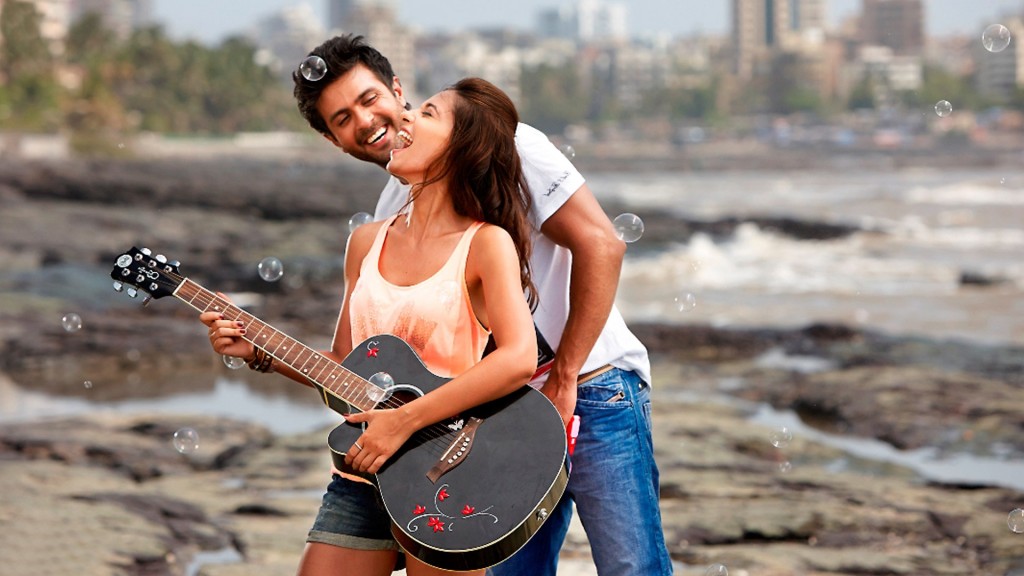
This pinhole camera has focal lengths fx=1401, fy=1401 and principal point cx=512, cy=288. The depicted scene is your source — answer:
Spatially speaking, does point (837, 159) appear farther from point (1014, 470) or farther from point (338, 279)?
point (1014, 470)

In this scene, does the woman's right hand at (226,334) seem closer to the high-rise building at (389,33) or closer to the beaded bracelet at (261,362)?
the beaded bracelet at (261,362)

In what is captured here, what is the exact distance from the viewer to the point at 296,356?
282cm

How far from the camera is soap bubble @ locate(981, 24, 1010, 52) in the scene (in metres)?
7.25

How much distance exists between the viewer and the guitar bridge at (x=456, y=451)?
2.67 meters

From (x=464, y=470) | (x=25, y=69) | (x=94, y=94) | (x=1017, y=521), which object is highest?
(x=25, y=69)

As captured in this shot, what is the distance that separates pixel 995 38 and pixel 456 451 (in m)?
5.61

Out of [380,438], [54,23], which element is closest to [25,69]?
[54,23]

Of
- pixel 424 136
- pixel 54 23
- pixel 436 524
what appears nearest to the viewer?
pixel 436 524

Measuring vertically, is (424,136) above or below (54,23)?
below

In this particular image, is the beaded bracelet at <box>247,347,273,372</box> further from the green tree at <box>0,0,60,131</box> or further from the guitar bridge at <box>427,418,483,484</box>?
the green tree at <box>0,0,60,131</box>

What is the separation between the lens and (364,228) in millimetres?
2994

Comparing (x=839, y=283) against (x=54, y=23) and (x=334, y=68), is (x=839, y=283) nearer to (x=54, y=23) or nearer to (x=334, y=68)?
(x=334, y=68)

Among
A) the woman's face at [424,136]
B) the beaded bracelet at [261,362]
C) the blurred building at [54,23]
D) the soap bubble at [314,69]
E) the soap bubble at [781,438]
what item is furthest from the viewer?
the blurred building at [54,23]

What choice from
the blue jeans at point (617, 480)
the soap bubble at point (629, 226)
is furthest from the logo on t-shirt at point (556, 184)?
the soap bubble at point (629, 226)
